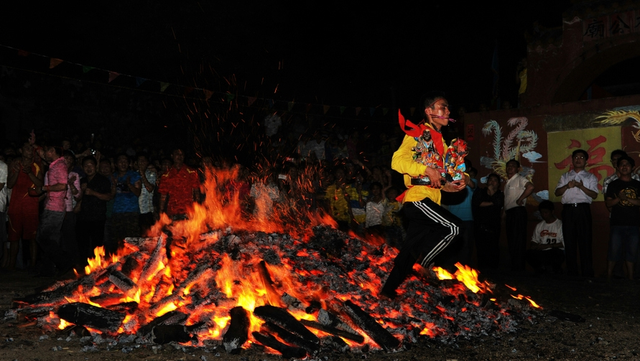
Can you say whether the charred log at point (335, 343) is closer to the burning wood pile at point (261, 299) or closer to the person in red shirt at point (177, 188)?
the burning wood pile at point (261, 299)

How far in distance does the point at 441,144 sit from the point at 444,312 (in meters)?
1.80

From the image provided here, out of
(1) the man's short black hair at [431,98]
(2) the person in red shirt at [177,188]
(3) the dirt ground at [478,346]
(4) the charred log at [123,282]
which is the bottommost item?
(3) the dirt ground at [478,346]

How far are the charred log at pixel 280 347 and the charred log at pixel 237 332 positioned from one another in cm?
11

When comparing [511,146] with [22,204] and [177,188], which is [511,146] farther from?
[22,204]

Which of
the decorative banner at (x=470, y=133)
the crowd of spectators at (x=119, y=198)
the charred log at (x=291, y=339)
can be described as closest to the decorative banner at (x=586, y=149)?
the decorative banner at (x=470, y=133)

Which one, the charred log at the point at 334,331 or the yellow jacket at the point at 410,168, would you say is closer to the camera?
the charred log at the point at 334,331

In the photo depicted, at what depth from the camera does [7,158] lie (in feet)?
33.0

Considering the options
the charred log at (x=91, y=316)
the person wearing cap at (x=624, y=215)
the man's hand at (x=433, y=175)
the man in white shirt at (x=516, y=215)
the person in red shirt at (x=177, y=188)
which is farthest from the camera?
the man in white shirt at (x=516, y=215)

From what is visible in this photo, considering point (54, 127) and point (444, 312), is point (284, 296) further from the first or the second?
point (54, 127)

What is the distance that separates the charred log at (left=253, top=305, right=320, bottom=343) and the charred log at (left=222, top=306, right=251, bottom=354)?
13 centimetres

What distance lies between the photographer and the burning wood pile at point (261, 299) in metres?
5.09

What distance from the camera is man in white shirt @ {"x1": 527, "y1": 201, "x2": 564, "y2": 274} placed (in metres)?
10.4

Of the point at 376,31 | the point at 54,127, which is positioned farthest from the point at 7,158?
the point at 376,31

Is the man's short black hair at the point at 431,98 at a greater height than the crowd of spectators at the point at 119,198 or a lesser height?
greater
